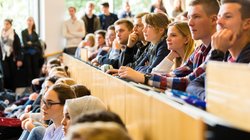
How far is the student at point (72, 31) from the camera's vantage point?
10.2 meters

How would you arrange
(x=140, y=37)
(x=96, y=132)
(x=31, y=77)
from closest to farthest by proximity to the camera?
(x=96, y=132) → (x=140, y=37) → (x=31, y=77)

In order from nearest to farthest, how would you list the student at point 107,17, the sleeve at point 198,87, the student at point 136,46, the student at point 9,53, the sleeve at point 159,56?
1. the sleeve at point 198,87
2. the sleeve at point 159,56
3. the student at point 136,46
4. the student at point 9,53
5. the student at point 107,17

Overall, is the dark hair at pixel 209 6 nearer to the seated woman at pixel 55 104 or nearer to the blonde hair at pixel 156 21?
the blonde hair at pixel 156 21

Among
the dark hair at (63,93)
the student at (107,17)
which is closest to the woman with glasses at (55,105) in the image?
the dark hair at (63,93)

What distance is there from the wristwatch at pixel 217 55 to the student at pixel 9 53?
754cm

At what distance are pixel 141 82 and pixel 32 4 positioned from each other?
826cm

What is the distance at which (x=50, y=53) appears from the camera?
10.5 m

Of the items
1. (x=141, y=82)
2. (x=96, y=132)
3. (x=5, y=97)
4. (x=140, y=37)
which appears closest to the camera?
(x=96, y=132)

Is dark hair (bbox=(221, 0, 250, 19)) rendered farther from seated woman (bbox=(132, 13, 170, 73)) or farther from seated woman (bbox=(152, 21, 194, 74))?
seated woman (bbox=(132, 13, 170, 73))

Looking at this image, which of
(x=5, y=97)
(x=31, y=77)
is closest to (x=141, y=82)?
(x=5, y=97)

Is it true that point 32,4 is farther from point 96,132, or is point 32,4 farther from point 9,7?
point 96,132

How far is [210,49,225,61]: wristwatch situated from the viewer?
2340mm

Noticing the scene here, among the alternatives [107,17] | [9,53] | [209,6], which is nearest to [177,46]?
[209,6]

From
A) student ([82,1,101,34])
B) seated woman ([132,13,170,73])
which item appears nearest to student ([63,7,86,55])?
student ([82,1,101,34])
